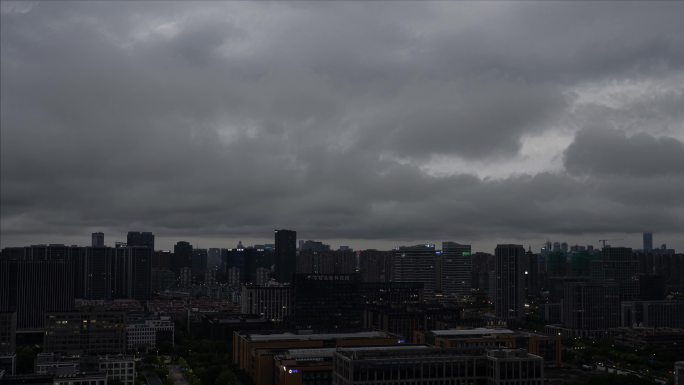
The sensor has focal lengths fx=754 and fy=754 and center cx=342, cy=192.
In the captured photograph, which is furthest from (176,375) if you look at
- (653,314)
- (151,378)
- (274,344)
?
(653,314)

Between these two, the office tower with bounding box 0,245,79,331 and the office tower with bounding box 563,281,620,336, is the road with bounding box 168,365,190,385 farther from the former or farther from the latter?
the office tower with bounding box 563,281,620,336

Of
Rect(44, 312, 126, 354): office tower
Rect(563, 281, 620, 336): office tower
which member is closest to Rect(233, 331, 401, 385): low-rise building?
Rect(44, 312, 126, 354): office tower

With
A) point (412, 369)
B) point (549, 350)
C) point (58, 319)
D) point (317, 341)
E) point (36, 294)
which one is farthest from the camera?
point (36, 294)

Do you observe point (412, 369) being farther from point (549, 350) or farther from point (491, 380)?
point (549, 350)

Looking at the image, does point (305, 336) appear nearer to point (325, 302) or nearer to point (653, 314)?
point (325, 302)

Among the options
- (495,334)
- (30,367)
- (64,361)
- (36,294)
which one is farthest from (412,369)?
(36,294)

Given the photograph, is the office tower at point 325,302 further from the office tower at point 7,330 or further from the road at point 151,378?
the office tower at point 7,330
